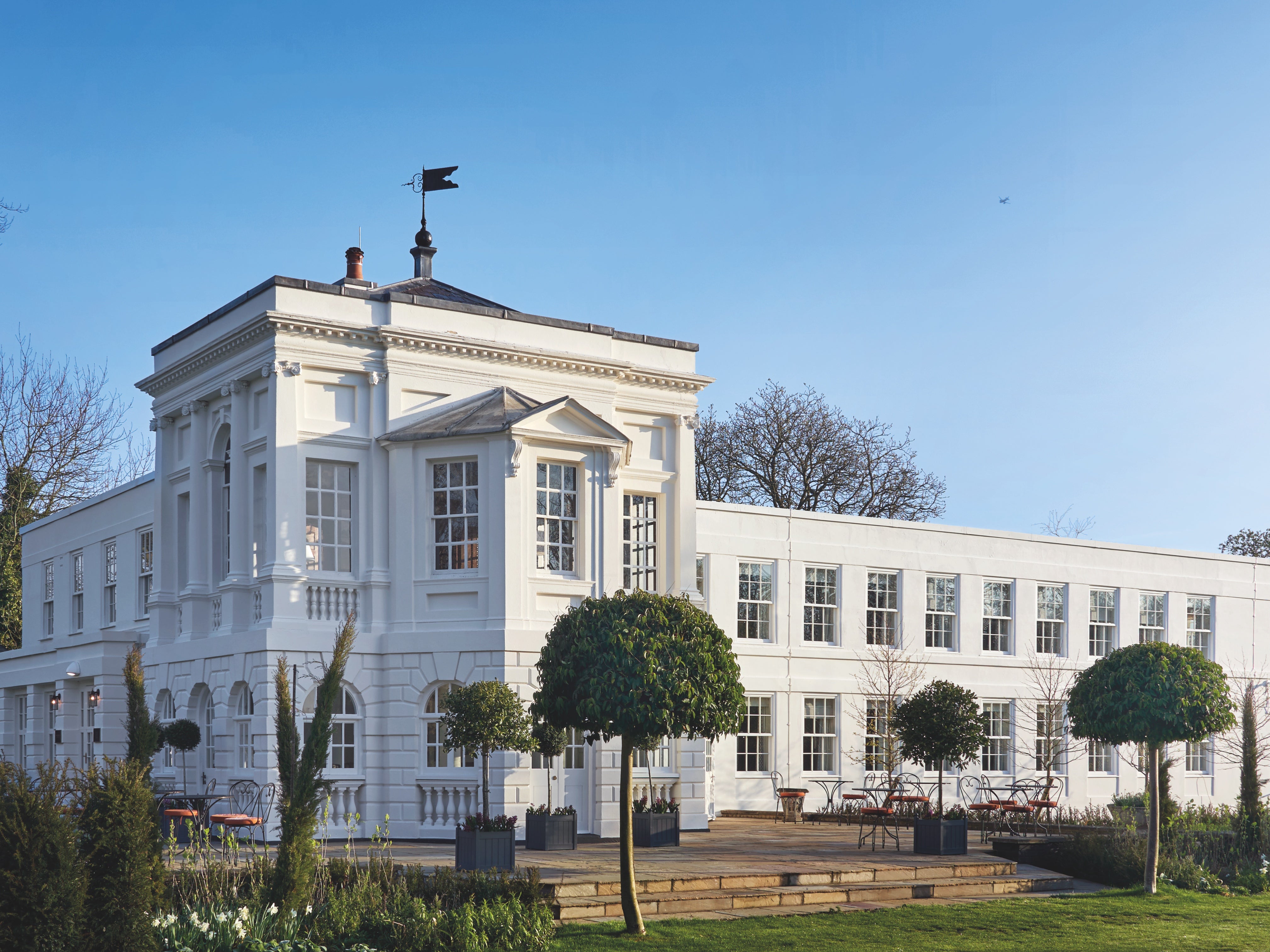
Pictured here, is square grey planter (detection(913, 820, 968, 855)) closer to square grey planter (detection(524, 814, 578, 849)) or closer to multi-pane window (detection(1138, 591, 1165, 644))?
square grey planter (detection(524, 814, 578, 849))

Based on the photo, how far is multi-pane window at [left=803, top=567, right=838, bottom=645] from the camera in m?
28.1

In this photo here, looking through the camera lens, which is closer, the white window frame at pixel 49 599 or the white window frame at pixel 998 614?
the white window frame at pixel 49 599

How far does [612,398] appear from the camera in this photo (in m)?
22.3

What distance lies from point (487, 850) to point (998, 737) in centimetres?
1748

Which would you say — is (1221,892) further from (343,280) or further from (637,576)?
(343,280)

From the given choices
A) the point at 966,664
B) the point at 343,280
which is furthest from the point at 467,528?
the point at 966,664

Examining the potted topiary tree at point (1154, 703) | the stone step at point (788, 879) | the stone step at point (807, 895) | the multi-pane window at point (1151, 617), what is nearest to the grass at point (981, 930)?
the stone step at point (807, 895)

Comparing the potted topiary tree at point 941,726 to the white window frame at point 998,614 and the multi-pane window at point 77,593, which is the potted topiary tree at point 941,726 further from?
the multi-pane window at point 77,593

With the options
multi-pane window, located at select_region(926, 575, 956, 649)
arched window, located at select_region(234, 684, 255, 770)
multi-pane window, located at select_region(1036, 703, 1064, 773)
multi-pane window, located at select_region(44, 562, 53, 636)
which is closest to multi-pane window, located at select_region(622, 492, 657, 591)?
arched window, located at select_region(234, 684, 255, 770)

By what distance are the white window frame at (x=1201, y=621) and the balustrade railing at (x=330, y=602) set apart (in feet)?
71.0

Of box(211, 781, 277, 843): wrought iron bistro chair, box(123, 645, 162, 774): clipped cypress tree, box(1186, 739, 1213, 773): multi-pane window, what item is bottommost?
box(1186, 739, 1213, 773): multi-pane window

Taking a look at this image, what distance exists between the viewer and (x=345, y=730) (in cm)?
1992

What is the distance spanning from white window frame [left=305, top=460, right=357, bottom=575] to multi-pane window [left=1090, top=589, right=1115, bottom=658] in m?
18.4

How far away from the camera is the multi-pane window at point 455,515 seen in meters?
20.4
